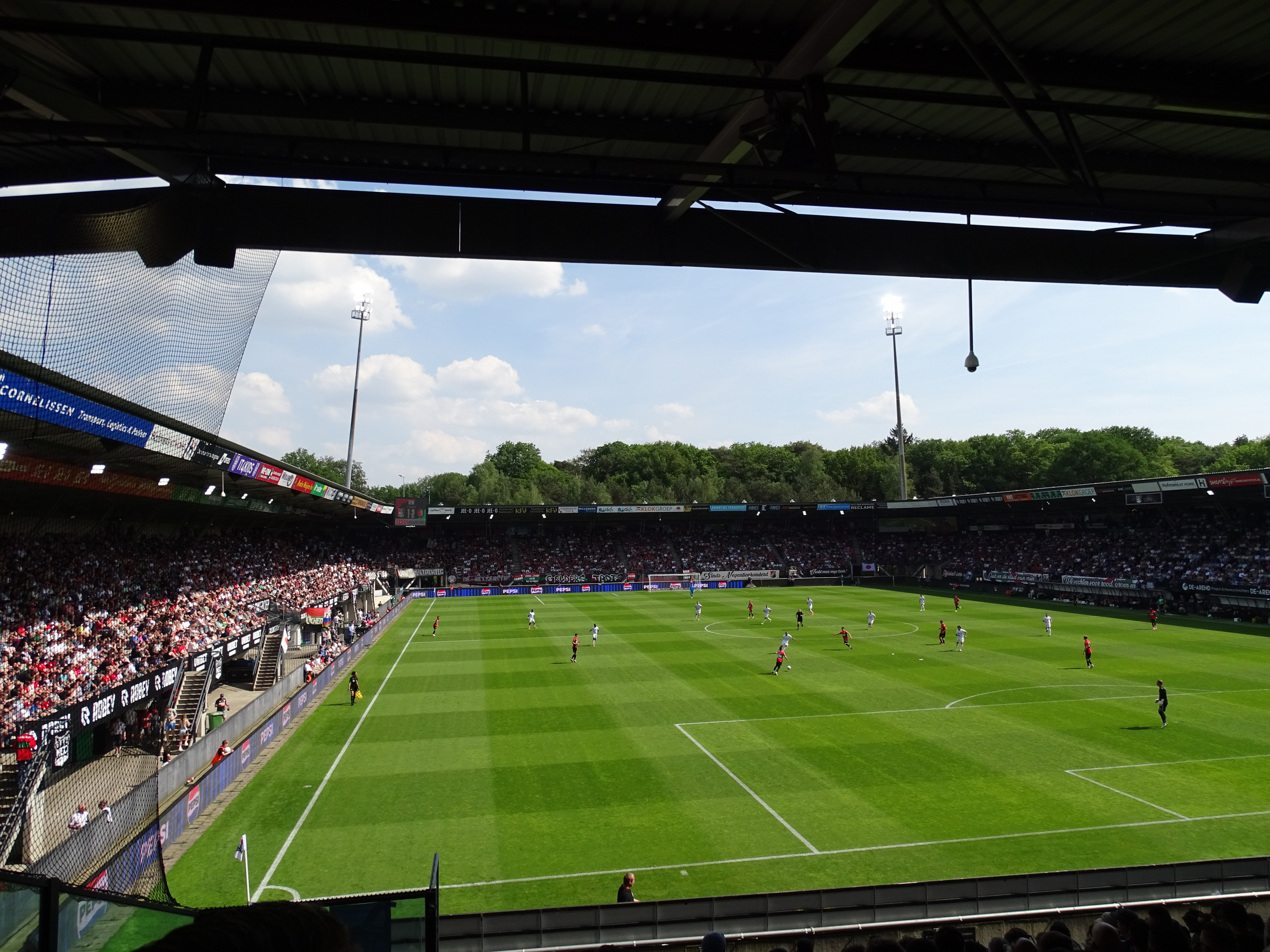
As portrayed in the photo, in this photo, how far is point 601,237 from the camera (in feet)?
23.6

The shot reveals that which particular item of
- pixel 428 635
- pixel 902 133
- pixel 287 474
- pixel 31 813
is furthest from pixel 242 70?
pixel 428 635

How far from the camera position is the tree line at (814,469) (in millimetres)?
106938

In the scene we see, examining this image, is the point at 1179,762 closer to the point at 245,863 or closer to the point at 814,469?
the point at 245,863

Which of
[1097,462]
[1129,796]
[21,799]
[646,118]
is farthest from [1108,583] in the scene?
[1097,462]

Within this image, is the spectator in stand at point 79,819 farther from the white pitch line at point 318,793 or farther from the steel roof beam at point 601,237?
the steel roof beam at point 601,237

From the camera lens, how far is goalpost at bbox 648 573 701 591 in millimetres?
72688

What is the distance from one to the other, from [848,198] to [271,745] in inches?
922

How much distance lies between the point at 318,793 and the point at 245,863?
201 inches

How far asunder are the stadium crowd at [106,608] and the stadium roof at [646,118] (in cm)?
1746

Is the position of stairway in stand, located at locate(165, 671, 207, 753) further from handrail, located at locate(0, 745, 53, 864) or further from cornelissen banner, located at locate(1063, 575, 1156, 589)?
cornelissen banner, located at locate(1063, 575, 1156, 589)

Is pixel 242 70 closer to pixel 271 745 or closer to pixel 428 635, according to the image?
pixel 271 745

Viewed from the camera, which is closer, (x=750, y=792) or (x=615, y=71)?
(x=615, y=71)

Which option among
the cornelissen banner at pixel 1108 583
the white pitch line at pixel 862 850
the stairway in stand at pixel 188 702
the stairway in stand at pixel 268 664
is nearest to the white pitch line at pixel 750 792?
the white pitch line at pixel 862 850

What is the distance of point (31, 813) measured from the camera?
15422mm
